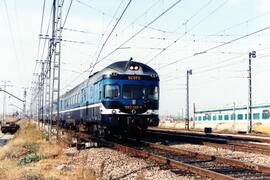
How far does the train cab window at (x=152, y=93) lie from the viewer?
19.9 meters

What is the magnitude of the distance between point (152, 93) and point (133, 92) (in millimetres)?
980

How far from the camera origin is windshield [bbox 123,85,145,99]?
63.9ft

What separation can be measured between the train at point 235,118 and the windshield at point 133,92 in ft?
90.8

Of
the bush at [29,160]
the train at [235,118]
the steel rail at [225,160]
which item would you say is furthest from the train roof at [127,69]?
the train at [235,118]

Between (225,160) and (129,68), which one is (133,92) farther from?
(225,160)

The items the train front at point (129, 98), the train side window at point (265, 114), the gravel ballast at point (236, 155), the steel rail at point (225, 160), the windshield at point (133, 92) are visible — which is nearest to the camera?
the steel rail at point (225, 160)

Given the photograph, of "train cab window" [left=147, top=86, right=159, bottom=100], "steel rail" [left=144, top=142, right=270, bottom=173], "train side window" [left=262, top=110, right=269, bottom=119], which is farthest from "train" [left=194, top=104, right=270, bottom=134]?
"steel rail" [left=144, top=142, right=270, bottom=173]

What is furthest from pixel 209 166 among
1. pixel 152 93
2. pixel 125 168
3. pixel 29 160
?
pixel 152 93

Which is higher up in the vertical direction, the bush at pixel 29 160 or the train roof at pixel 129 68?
the train roof at pixel 129 68

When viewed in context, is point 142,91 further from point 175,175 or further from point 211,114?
point 211,114

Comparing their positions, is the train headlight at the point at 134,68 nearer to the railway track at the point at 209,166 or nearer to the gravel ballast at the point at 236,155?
the gravel ballast at the point at 236,155

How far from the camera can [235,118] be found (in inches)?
2795

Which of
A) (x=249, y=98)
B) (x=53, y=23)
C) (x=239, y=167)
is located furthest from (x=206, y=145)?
(x=249, y=98)

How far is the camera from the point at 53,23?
28172 mm
